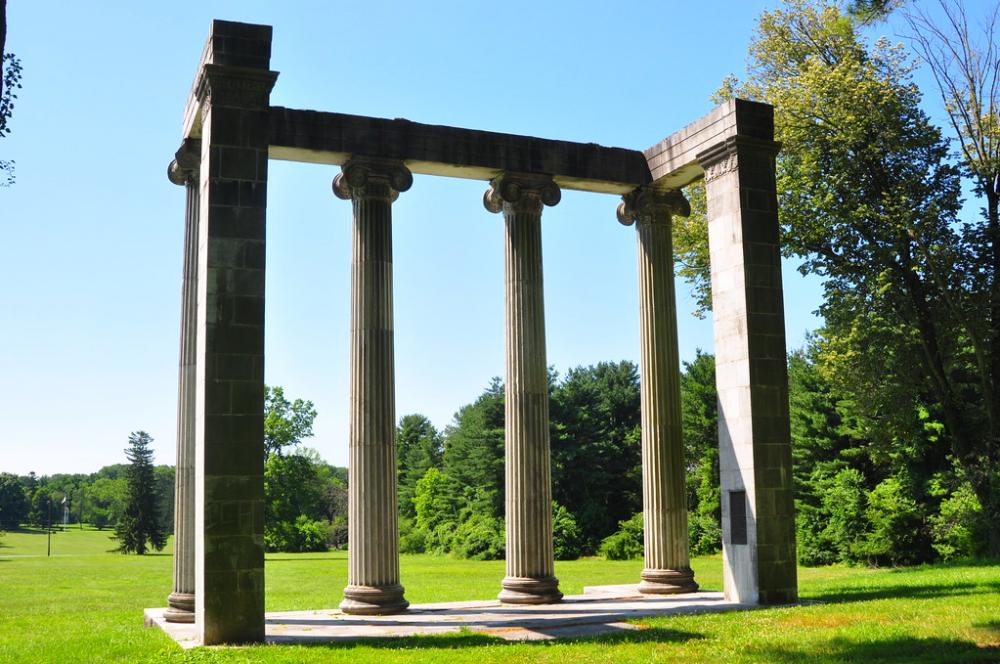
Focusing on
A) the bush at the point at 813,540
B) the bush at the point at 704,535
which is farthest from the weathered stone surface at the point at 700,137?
the bush at the point at 704,535

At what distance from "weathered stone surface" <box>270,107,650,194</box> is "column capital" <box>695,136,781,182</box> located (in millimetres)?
4006

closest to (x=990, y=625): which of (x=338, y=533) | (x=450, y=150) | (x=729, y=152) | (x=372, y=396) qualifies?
(x=729, y=152)

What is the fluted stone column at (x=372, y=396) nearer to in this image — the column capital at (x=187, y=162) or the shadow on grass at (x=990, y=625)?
the column capital at (x=187, y=162)

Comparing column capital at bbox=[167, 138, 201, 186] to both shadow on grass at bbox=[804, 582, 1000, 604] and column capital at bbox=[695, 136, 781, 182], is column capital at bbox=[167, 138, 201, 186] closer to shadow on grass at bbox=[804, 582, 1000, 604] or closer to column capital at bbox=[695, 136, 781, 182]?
column capital at bbox=[695, 136, 781, 182]

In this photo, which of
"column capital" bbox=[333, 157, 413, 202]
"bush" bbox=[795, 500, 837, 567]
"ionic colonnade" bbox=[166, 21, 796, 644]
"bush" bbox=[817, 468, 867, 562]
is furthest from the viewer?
"bush" bbox=[795, 500, 837, 567]

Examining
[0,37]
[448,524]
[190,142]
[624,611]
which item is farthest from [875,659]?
[448,524]

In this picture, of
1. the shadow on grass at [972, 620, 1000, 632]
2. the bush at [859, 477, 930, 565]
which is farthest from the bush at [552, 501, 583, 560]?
the shadow on grass at [972, 620, 1000, 632]

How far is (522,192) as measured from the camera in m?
36.1

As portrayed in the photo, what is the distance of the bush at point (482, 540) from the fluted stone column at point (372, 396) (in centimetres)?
6285

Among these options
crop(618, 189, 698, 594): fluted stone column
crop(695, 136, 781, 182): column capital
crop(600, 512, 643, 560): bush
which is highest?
crop(695, 136, 781, 182): column capital

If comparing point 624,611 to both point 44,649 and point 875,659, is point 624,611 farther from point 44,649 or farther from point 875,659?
point 44,649

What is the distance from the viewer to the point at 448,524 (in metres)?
111

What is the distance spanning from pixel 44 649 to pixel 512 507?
15519mm

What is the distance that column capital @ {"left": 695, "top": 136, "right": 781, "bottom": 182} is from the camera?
33.9 meters
